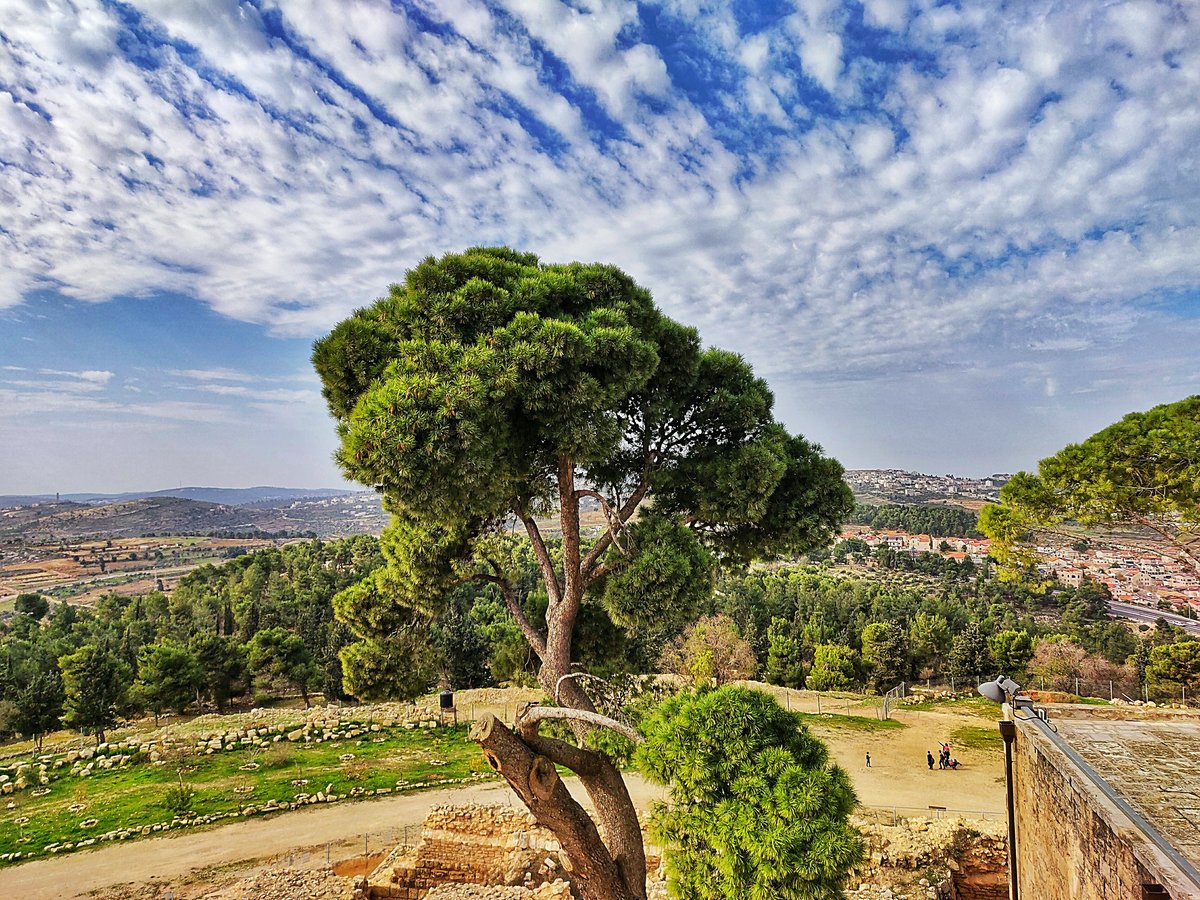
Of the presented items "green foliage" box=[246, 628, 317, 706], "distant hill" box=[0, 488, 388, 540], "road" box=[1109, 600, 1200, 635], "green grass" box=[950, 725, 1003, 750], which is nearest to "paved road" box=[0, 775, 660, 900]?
"green grass" box=[950, 725, 1003, 750]

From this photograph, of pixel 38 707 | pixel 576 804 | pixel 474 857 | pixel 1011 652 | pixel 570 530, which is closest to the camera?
pixel 576 804

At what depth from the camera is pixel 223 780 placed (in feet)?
37.2

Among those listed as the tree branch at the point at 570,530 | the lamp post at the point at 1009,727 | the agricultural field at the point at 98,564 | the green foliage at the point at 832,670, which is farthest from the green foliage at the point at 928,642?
the agricultural field at the point at 98,564

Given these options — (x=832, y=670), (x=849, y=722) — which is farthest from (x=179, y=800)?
(x=832, y=670)

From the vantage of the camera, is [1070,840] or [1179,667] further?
[1179,667]

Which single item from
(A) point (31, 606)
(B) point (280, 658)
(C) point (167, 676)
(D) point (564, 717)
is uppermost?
(D) point (564, 717)

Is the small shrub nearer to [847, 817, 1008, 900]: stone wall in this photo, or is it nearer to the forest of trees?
the forest of trees

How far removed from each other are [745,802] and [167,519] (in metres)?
144

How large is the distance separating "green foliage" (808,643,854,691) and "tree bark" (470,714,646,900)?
2252 centimetres

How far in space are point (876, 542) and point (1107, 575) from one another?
85.4 feet

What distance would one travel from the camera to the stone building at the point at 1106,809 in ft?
9.92

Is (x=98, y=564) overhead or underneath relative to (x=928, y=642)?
underneath

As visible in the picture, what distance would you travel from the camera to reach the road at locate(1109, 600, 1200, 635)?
3534 centimetres

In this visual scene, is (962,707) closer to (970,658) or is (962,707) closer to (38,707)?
(970,658)
